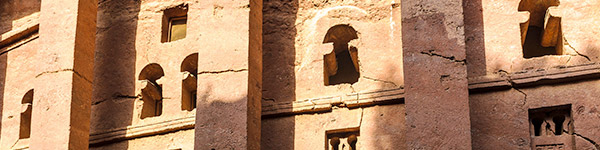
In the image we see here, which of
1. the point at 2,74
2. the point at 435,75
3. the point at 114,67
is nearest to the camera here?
the point at 435,75

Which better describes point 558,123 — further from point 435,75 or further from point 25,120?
point 25,120

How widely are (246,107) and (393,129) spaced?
4.63ft

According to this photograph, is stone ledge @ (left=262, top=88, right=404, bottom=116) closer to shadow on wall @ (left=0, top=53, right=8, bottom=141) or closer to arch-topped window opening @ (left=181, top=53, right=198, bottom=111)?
arch-topped window opening @ (left=181, top=53, right=198, bottom=111)

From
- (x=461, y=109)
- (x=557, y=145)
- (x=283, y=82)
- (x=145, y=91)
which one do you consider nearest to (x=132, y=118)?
(x=145, y=91)

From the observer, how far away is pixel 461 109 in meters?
10.2

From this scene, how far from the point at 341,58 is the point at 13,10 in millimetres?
4067

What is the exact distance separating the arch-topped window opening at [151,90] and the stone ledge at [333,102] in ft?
4.69

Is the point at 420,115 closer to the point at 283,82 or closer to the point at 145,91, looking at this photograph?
the point at 283,82

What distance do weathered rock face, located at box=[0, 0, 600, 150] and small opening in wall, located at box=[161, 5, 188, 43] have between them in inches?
0.7

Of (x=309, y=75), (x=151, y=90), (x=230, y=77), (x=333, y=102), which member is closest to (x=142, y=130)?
(x=151, y=90)

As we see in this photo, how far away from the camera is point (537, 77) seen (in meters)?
10.5

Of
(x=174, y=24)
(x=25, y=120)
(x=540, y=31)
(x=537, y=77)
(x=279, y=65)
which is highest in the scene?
(x=174, y=24)

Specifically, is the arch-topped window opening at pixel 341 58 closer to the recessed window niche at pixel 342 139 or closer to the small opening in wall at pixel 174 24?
the recessed window niche at pixel 342 139

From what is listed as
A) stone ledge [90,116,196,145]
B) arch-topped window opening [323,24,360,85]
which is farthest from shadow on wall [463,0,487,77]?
stone ledge [90,116,196,145]
